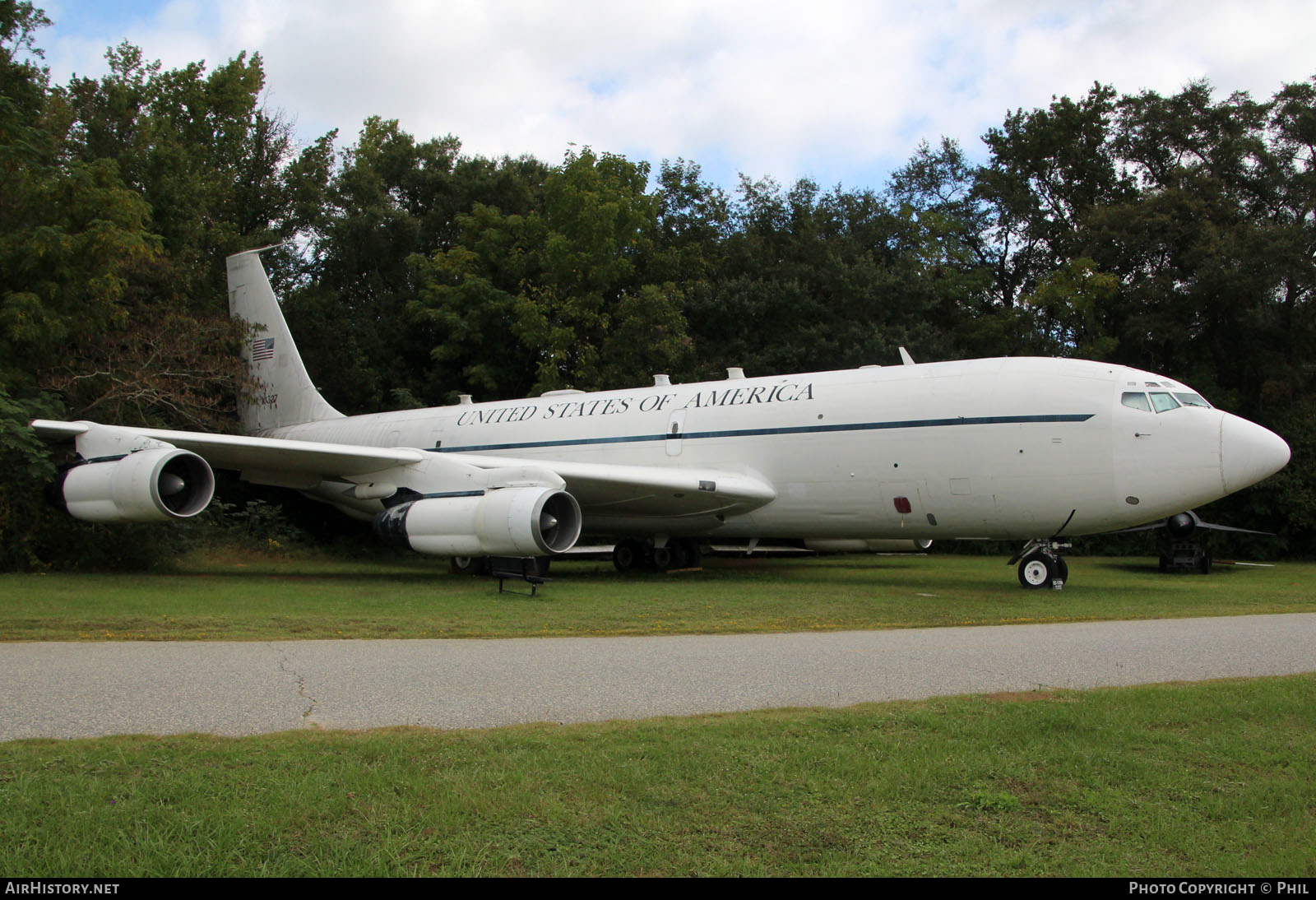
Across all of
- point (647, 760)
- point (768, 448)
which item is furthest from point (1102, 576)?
point (647, 760)

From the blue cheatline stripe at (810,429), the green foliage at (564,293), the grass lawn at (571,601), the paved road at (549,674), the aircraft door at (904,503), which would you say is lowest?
the grass lawn at (571,601)

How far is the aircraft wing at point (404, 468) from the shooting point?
15.4 meters

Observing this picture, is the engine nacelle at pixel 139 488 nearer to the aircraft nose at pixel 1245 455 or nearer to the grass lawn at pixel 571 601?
the grass lawn at pixel 571 601

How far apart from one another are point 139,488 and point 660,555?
355 inches

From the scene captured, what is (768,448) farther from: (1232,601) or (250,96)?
(250,96)

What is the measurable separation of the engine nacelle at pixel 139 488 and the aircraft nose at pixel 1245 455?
552 inches

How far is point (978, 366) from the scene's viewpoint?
606 inches

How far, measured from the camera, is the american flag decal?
78.5 ft

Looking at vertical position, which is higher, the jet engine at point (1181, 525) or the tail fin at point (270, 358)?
the tail fin at point (270, 358)

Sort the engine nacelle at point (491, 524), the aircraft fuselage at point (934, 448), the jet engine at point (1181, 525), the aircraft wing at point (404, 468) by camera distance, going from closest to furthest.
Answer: the aircraft fuselage at point (934, 448) → the engine nacelle at point (491, 524) → the aircraft wing at point (404, 468) → the jet engine at point (1181, 525)

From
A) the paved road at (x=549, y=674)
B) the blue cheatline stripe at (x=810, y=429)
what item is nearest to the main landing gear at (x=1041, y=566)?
the blue cheatline stripe at (x=810, y=429)

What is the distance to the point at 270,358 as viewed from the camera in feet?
78.8

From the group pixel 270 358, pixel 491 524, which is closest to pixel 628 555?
pixel 491 524
